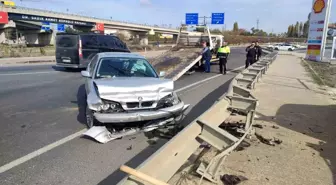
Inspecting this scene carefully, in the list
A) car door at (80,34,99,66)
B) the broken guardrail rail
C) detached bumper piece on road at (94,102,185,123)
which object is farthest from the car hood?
car door at (80,34,99,66)

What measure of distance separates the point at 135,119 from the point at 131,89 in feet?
1.86

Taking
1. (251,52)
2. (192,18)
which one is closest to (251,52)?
(251,52)

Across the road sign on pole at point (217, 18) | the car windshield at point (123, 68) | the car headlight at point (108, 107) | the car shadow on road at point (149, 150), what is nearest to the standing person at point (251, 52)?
the car shadow on road at point (149, 150)

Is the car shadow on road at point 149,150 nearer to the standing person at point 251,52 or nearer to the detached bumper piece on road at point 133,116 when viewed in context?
the detached bumper piece on road at point 133,116

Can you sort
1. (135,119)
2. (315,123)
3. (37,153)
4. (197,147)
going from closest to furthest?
(197,147)
(37,153)
(135,119)
(315,123)

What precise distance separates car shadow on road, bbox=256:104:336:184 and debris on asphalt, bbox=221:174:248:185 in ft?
3.95

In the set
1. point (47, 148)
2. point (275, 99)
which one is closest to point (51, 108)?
point (47, 148)

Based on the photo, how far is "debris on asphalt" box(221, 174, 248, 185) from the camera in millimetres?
3330

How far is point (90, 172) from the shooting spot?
144 inches

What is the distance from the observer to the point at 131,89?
15.7ft

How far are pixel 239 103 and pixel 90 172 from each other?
2.80 meters

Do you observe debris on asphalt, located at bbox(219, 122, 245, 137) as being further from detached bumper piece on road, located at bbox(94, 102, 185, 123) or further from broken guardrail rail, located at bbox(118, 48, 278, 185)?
detached bumper piece on road, located at bbox(94, 102, 185, 123)

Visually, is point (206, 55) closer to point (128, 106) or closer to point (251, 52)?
point (251, 52)

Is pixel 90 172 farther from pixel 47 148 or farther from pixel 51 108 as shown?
pixel 51 108
